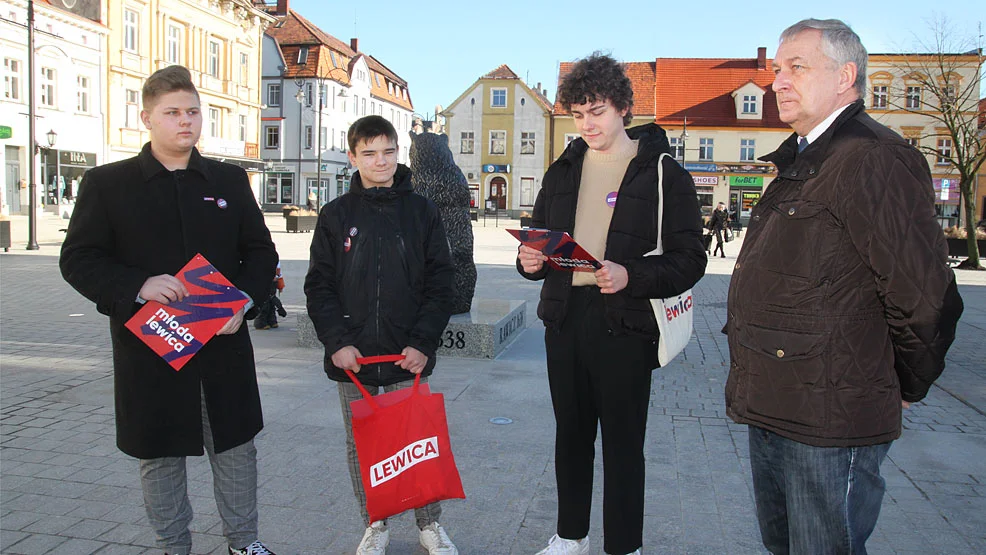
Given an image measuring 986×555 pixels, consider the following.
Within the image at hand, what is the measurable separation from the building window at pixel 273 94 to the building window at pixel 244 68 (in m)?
10.8

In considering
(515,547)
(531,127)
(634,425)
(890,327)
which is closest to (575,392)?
(634,425)

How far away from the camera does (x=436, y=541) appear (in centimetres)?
333

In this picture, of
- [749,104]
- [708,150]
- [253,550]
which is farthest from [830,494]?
[749,104]

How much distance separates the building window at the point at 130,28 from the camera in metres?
36.3

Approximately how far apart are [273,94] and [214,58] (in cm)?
1430

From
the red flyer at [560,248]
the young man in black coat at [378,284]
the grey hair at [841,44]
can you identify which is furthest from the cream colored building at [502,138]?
the grey hair at [841,44]

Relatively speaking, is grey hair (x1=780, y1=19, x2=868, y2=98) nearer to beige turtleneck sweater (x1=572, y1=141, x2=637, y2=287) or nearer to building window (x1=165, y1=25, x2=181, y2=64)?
beige turtleneck sweater (x1=572, y1=141, x2=637, y2=287)

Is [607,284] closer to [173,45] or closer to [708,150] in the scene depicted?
[173,45]

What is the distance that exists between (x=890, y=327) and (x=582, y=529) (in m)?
1.67

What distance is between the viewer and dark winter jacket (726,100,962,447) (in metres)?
1.98

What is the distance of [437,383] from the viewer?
6617 mm

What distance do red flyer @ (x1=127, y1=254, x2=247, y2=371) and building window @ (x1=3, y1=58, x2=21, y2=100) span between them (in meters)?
33.1

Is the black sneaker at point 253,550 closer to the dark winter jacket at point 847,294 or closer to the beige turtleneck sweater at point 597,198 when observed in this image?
the beige turtleneck sweater at point 597,198

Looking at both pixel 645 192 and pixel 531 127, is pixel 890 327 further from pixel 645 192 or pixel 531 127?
pixel 531 127
